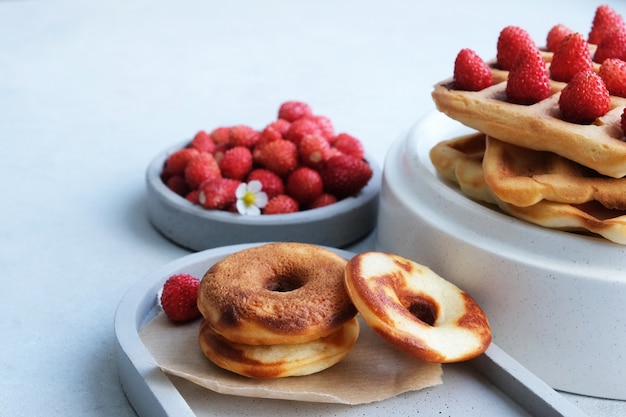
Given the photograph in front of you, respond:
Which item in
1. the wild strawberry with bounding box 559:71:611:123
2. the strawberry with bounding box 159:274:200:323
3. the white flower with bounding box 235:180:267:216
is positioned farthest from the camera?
the white flower with bounding box 235:180:267:216

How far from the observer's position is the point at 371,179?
80.7 inches

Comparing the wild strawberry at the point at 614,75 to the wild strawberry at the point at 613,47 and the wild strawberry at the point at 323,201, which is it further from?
the wild strawberry at the point at 323,201

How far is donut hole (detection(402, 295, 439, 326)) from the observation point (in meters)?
1.41

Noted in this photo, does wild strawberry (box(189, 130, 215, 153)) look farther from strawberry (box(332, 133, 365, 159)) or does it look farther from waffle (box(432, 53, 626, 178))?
waffle (box(432, 53, 626, 178))

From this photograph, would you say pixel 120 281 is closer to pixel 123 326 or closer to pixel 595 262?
pixel 123 326

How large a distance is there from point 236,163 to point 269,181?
9 centimetres

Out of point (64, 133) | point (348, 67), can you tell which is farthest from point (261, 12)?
point (64, 133)

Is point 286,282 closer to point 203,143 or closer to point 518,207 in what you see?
point 518,207

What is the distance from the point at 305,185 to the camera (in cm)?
194

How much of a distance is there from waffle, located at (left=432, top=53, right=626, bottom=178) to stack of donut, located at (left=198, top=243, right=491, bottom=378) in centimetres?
28

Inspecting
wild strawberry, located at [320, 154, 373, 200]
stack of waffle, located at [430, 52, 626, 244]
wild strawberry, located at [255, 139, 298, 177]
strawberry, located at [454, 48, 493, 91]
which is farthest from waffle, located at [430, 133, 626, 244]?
wild strawberry, located at [255, 139, 298, 177]

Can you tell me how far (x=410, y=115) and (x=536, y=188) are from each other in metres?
1.41

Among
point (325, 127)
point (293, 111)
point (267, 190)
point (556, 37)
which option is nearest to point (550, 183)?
point (556, 37)

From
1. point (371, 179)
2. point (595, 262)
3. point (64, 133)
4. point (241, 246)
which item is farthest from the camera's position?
point (64, 133)
